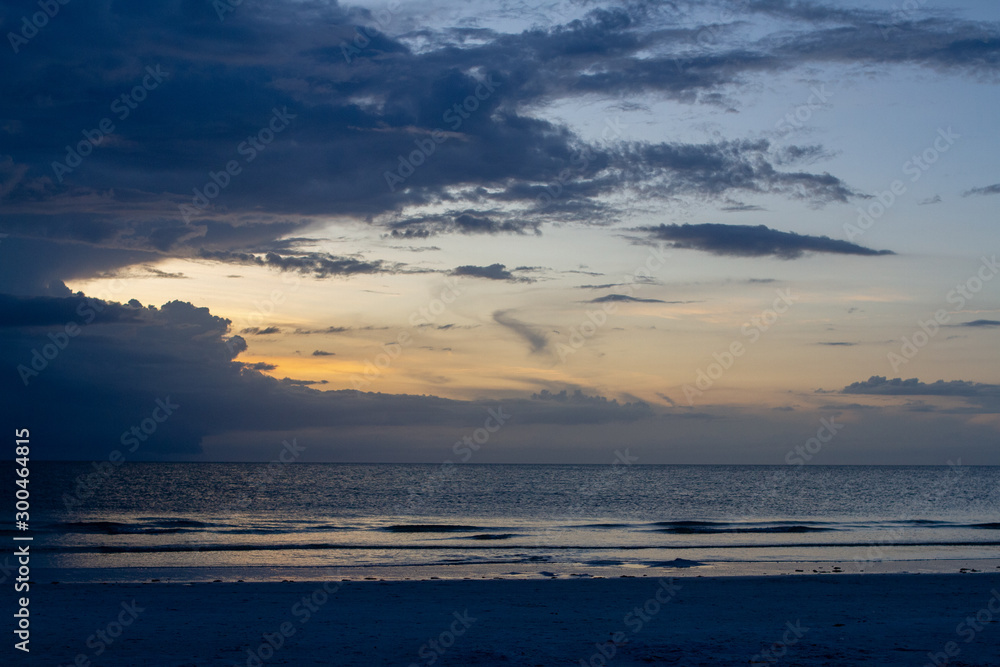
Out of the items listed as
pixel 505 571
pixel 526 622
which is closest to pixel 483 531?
pixel 505 571

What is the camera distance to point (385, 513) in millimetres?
61188

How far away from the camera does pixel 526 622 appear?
17.3 meters

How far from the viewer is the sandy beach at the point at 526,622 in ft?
45.0

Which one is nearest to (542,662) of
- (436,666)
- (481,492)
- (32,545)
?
(436,666)

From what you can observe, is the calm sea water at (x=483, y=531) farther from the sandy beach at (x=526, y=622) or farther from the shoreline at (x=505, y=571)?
the sandy beach at (x=526, y=622)

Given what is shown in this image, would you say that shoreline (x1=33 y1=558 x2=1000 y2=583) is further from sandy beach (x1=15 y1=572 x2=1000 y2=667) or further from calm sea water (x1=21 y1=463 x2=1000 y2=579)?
sandy beach (x1=15 y1=572 x2=1000 y2=667)

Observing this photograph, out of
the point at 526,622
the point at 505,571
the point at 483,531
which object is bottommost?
the point at 483,531

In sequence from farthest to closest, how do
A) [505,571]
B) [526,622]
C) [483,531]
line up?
[483,531] < [505,571] < [526,622]

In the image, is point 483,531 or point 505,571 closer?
point 505,571

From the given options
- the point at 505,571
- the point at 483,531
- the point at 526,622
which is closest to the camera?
the point at 526,622

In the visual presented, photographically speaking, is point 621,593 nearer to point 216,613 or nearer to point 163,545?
point 216,613

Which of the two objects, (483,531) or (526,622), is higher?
(526,622)

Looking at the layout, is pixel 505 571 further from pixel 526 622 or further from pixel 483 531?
pixel 483 531

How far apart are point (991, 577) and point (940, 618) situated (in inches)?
399
